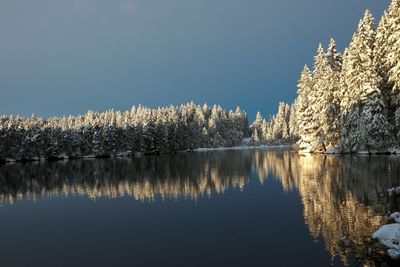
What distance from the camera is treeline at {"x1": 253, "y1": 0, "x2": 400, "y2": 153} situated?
5253 centimetres

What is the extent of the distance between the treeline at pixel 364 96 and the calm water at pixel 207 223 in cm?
1707

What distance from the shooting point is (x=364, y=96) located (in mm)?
55781

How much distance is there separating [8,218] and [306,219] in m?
19.8

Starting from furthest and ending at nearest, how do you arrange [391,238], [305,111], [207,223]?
[305,111] < [207,223] < [391,238]

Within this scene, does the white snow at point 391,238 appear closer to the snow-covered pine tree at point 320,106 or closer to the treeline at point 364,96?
the treeline at point 364,96

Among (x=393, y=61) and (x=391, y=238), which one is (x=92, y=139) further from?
(x=391, y=238)

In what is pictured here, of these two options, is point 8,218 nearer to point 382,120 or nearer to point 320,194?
point 320,194

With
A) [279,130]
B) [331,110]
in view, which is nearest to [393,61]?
[331,110]

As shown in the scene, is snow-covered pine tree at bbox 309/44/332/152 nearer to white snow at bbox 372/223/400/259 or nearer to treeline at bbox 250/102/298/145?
white snow at bbox 372/223/400/259

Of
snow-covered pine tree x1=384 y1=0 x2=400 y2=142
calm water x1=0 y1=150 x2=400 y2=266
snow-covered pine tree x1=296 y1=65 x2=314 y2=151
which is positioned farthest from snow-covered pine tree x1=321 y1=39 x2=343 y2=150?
calm water x1=0 y1=150 x2=400 y2=266

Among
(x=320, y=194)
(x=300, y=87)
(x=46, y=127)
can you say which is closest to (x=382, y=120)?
(x=320, y=194)

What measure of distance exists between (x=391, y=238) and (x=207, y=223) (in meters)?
10.1

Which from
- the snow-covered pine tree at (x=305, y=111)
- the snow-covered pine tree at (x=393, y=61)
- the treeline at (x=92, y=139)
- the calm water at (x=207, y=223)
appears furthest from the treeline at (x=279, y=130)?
the calm water at (x=207, y=223)

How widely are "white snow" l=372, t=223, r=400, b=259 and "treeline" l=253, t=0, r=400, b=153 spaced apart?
3755 cm
